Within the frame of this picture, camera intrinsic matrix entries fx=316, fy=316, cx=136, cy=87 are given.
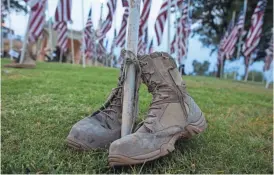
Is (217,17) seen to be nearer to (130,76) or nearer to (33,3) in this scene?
(33,3)

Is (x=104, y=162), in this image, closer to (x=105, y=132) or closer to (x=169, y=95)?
(x=105, y=132)

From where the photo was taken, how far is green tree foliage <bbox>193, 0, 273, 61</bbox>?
65.2 feet

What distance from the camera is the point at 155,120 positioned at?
53.1 inches

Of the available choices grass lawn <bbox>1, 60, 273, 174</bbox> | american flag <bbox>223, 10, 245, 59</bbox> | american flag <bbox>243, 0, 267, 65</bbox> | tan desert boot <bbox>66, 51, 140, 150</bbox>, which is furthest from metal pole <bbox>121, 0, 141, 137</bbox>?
american flag <bbox>223, 10, 245, 59</bbox>

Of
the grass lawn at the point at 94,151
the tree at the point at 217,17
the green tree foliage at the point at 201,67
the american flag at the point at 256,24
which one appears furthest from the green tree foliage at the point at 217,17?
the green tree foliage at the point at 201,67

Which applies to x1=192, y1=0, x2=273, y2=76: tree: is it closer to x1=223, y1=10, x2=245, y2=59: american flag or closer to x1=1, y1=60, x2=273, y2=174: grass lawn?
x1=223, y1=10, x2=245, y2=59: american flag

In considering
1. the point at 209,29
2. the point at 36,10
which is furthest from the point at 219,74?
the point at 36,10

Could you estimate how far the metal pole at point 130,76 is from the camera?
145cm

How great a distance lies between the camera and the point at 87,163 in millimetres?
1275

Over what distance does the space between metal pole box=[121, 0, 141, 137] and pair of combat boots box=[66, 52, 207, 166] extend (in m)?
0.05

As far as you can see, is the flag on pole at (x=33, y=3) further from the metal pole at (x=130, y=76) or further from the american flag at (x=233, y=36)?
the american flag at (x=233, y=36)

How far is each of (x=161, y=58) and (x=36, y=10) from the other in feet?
20.6

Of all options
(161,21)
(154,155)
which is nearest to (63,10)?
(161,21)

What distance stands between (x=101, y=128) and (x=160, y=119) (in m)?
0.29
